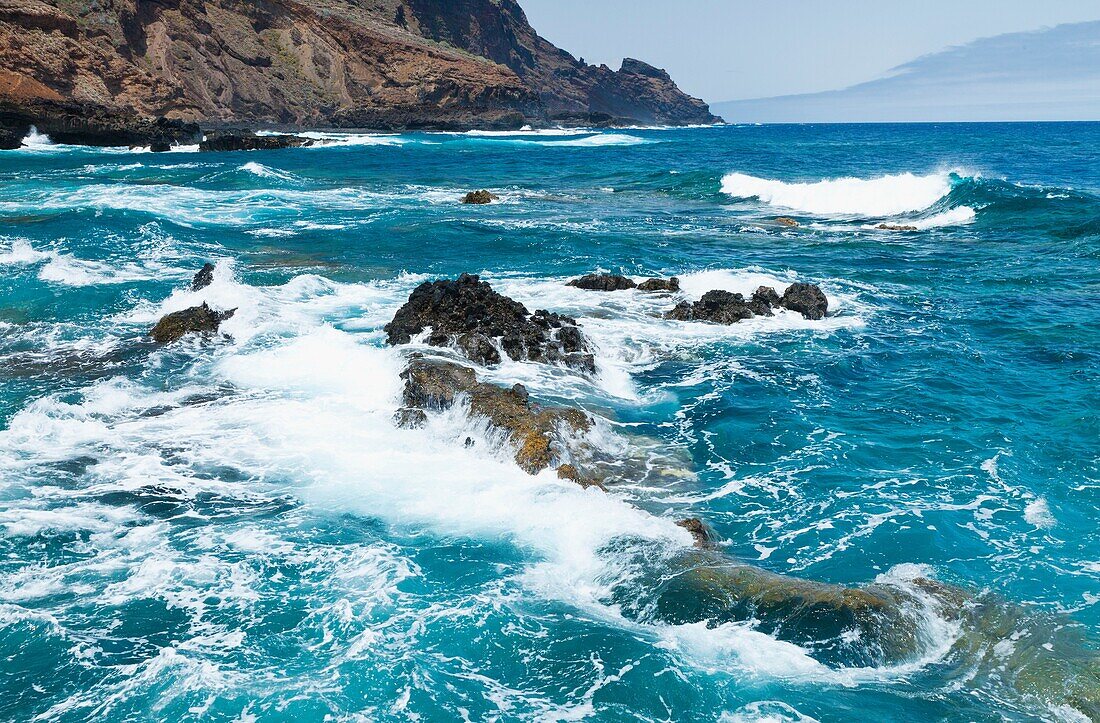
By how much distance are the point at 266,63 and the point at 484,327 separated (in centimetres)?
8814

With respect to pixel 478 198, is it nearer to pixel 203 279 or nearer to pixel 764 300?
pixel 203 279

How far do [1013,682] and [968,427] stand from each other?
247 inches

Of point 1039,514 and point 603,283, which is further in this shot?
point 603,283

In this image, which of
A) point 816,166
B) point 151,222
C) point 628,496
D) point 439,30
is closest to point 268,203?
point 151,222

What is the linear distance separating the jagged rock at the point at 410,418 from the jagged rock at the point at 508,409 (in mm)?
168

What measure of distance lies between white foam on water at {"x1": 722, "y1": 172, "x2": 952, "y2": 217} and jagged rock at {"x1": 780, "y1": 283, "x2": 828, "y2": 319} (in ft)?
61.3

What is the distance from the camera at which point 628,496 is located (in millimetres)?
10047

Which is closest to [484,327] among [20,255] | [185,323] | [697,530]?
[185,323]

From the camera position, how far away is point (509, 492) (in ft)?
32.8

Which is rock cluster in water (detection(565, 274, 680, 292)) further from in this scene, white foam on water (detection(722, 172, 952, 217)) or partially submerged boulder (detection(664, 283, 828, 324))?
white foam on water (detection(722, 172, 952, 217))

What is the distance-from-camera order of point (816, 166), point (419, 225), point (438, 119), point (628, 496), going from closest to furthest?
point (628, 496)
point (419, 225)
point (816, 166)
point (438, 119)

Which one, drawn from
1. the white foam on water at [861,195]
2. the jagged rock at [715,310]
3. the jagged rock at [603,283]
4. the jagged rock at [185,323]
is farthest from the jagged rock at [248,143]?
the jagged rock at [715,310]

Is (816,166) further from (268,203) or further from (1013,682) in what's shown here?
(1013,682)

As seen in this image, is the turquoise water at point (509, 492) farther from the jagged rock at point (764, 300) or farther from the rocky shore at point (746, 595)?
the jagged rock at point (764, 300)
